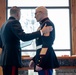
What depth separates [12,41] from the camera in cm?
271

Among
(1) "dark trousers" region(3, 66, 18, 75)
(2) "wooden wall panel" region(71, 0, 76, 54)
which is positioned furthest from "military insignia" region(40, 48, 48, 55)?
(2) "wooden wall panel" region(71, 0, 76, 54)

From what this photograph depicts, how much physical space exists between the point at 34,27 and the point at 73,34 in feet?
3.12

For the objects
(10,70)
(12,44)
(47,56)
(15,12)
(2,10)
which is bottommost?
(10,70)

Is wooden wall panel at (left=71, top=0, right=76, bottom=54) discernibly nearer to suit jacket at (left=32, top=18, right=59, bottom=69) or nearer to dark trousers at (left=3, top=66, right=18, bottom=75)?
suit jacket at (left=32, top=18, right=59, bottom=69)

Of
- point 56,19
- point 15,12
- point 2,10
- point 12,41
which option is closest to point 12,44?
point 12,41

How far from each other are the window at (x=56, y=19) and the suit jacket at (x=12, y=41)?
252 cm

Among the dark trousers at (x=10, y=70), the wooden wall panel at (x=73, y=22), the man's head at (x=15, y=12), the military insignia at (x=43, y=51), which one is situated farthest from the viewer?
the wooden wall panel at (x=73, y=22)

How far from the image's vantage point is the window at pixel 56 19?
17.3 ft

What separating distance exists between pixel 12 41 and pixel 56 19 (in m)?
2.79

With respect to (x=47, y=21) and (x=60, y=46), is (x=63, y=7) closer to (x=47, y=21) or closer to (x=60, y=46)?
(x=60, y=46)

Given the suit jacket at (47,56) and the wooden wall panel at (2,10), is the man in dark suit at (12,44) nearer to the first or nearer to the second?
the suit jacket at (47,56)

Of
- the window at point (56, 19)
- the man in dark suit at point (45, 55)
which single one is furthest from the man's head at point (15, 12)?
the window at point (56, 19)

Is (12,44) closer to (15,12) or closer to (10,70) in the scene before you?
(10,70)

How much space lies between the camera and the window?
5.27 meters
